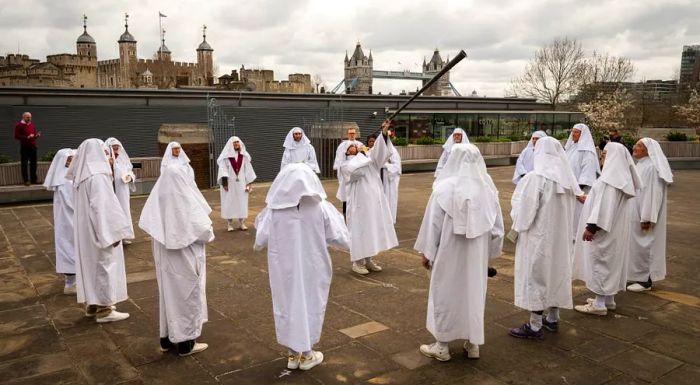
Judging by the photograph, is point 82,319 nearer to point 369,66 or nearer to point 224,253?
point 224,253

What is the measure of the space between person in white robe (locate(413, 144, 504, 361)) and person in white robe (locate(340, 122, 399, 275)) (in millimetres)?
3023

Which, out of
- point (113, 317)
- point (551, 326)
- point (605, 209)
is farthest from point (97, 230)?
point (605, 209)

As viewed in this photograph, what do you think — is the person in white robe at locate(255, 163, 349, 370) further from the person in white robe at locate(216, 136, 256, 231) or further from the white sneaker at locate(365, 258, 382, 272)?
the person in white robe at locate(216, 136, 256, 231)

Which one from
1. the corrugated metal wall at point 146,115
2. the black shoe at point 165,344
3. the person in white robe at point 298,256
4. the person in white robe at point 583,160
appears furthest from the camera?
the corrugated metal wall at point 146,115

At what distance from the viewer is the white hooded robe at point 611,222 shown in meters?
6.00

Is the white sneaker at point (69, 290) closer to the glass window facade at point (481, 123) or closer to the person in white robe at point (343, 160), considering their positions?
the person in white robe at point (343, 160)

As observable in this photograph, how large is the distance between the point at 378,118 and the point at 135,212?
1404 centimetres

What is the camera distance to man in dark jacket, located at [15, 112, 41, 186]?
46.1 feet

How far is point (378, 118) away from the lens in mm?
25031

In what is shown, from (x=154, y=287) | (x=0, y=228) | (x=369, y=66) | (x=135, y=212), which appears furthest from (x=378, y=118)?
(x=369, y=66)

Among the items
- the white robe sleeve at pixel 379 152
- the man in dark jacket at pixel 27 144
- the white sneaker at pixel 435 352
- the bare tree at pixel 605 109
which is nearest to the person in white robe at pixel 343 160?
the white robe sleeve at pixel 379 152

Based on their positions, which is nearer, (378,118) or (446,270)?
(446,270)

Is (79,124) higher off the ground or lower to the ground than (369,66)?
lower

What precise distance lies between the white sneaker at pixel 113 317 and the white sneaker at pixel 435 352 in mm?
3402
